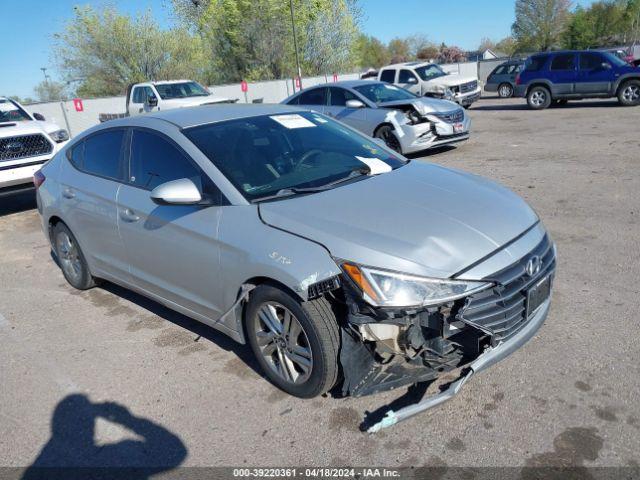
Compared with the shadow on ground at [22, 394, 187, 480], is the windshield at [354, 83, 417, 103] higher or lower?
higher

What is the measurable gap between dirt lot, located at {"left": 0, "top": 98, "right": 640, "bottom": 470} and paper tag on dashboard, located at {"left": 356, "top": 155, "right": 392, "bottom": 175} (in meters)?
1.54

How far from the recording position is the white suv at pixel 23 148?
8.31 metres

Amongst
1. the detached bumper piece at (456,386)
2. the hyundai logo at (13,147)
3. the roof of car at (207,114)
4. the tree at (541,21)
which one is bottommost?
the detached bumper piece at (456,386)

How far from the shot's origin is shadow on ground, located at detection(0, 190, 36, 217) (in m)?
9.40

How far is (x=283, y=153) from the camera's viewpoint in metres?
3.91

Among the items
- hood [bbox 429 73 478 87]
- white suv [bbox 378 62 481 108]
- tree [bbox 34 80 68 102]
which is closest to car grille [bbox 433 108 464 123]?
white suv [bbox 378 62 481 108]

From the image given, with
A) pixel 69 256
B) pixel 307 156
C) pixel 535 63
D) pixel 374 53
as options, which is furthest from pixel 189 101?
pixel 374 53

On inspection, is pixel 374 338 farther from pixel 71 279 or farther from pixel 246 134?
pixel 71 279

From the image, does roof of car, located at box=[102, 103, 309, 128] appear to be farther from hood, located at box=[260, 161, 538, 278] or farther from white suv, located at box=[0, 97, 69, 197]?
white suv, located at box=[0, 97, 69, 197]

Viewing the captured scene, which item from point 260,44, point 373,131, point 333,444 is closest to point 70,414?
point 333,444

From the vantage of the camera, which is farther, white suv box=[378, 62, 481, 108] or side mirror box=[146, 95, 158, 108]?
white suv box=[378, 62, 481, 108]

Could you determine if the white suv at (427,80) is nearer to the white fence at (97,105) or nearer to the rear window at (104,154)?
the white fence at (97,105)

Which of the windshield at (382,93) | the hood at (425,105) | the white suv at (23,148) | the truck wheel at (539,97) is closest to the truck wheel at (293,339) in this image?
the white suv at (23,148)

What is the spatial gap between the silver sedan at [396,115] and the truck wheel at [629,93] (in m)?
8.65
